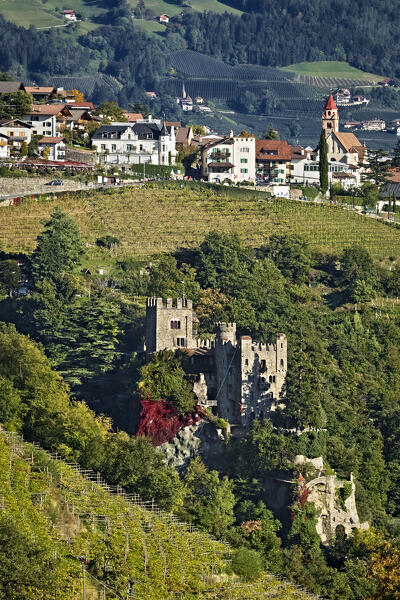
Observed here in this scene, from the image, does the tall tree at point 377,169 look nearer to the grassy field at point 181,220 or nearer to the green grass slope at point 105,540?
the grassy field at point 181,220

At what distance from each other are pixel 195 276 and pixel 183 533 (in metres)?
38.8

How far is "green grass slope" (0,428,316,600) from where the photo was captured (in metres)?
69.8

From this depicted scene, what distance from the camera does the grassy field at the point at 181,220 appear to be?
127250 millimetres

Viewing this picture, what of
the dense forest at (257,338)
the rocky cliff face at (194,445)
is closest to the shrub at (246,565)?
the dense forest at (257,338)

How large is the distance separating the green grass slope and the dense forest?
4800 millimetres

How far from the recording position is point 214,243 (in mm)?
122500

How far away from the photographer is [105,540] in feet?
242

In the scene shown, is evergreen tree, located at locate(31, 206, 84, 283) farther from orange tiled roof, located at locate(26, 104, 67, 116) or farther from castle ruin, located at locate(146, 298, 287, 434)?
orange tiled roof, located at locate(26, 104, 67, 116)

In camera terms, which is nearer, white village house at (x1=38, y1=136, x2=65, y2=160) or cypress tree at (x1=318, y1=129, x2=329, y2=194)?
white village house at (x1=38, y1=136, x2=65, y2=160)

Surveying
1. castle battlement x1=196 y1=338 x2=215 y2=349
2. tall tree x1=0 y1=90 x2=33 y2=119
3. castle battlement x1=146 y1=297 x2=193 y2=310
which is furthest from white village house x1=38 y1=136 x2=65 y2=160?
castle battlement x1=196 y1=338 x2=215 y2=349

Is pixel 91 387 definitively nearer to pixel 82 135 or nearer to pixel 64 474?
pixel 64 474

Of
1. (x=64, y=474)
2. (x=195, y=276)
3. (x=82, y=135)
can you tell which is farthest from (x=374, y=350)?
(x=82, y=135)

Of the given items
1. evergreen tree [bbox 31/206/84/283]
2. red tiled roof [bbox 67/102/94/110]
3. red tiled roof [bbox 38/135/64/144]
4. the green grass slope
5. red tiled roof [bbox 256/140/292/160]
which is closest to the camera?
the green grass slope

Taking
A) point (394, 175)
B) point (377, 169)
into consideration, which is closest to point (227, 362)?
point (377, 169)
